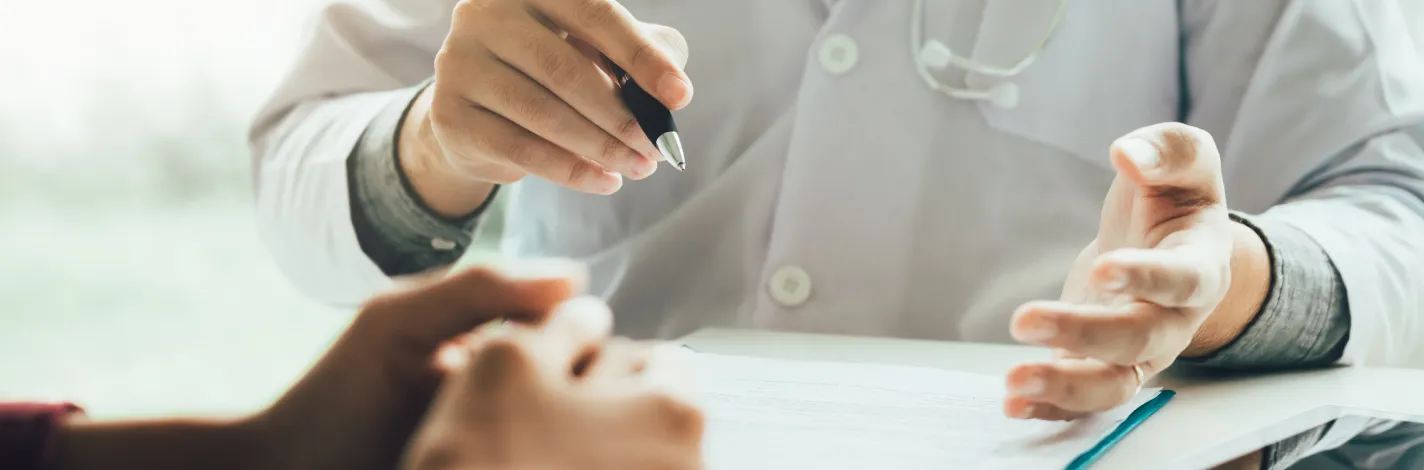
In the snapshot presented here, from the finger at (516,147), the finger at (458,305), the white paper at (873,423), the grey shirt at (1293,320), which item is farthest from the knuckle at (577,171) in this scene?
the grey shirt at (1293,320)

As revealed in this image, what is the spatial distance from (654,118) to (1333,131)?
0.44 m

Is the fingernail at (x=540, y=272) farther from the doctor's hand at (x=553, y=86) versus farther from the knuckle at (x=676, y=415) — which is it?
the doctor's hand at (x=553, y=86)

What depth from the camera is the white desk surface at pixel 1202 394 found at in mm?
328

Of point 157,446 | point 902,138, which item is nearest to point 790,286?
point 902,138

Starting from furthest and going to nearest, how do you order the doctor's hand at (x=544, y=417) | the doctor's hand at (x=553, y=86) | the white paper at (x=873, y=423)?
the doctor's hand at (x=553, y=86) → the white paper at (x=873, y=423) → the doctor's hand at (x=544, y=417)

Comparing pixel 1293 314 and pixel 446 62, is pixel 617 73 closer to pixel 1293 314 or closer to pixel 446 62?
pixel 446 62

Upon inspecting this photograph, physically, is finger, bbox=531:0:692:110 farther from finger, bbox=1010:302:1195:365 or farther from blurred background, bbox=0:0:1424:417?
blurred background, bbox=0:0:1424:417

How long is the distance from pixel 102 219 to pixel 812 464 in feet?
2.57

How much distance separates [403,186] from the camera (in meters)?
0.58

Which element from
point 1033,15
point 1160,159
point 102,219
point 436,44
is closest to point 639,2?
point 436,44

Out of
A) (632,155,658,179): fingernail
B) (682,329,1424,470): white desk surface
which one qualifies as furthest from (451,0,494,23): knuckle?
(682,329,1424,470): white desk surface

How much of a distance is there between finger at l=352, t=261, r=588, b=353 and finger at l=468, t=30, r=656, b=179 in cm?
18

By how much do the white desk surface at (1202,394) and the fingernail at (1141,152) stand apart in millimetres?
100

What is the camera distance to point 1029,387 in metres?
0.34
